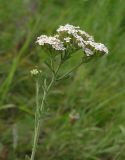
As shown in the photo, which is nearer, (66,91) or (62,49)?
(62,49)

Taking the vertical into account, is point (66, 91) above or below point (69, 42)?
above

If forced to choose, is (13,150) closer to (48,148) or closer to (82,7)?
(48,148)

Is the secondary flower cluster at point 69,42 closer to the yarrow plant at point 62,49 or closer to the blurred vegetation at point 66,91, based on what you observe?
the yarrow plant at point 62,49

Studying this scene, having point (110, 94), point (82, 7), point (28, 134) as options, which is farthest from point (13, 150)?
point (82, 7)

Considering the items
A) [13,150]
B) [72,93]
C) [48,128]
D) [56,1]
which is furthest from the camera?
[56,1]

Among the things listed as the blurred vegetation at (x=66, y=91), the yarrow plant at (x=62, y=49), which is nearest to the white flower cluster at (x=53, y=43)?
the yarrow plant at (x=62, y=49)

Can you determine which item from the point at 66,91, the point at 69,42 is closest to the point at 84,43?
the point at 69,42

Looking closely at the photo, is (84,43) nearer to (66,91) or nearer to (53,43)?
(53,43)
